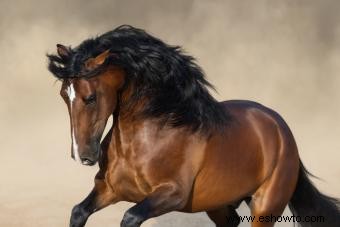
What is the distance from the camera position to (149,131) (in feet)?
14.3

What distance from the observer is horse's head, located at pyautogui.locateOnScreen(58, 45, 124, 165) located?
3986 mm

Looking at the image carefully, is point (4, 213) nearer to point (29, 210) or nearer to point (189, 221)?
point (29, 210)

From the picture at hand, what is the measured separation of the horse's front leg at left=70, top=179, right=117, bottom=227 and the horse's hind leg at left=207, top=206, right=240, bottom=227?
1.09 metres

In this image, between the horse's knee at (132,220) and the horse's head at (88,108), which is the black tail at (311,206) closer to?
the horse's knee at (132,220)

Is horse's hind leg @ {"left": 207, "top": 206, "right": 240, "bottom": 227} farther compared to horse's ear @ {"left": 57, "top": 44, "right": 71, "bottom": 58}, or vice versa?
horse's hind leg @ {"left": 207, "top": 206, "right": 240, "bottom": 227}

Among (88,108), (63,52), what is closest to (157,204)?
(88,108)

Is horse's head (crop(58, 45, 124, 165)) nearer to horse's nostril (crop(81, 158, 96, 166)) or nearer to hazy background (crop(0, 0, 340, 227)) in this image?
horse's nostril (crop(81, 158, 96, 166))

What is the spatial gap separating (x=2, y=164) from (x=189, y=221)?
3004 mm

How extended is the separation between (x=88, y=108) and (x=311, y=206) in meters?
2.19

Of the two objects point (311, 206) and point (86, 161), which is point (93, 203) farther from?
point (311, 206)

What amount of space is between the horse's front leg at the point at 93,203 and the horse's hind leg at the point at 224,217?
1094 millimetres

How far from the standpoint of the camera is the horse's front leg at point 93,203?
14.3ft

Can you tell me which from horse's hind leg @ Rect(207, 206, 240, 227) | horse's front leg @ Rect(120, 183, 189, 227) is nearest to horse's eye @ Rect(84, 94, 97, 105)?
horse's front leg @ Rect(120, 183, 189, 227)

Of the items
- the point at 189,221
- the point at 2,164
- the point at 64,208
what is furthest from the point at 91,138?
the point at 2,164
